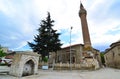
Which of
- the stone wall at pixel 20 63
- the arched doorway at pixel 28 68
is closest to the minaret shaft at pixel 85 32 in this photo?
the arched doorway at pixel 28 68

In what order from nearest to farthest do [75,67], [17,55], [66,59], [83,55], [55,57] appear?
[17,55] < [75,67] < [83,55] < [66,59] < [55,57]

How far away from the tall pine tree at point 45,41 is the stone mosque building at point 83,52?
129 inches

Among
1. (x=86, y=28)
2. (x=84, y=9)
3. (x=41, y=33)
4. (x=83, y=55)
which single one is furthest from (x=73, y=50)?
(x=84, y=9)

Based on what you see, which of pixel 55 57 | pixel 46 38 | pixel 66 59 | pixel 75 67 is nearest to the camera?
pixel 75 67

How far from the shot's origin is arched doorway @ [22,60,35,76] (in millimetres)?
16862

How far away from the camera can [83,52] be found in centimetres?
2623

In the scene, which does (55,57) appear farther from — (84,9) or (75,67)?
(84,9)

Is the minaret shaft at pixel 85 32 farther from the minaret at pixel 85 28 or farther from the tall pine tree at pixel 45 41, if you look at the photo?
the tall pine tree at pixel 45 41

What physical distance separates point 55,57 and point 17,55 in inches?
682

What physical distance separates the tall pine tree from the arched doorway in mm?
9656

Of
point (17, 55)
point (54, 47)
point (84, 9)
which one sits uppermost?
point (84, 9)

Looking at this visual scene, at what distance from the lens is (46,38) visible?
27.9 metres

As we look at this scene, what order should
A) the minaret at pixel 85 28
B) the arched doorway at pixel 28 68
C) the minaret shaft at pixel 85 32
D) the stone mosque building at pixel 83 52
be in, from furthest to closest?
the minaret shaft at pixel 85 32 → the minaret at pixel 85 28 → the stone mosque building at pixel 83 52 → the arched doorway at pixel 28 68

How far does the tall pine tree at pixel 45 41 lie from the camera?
27391 mm
